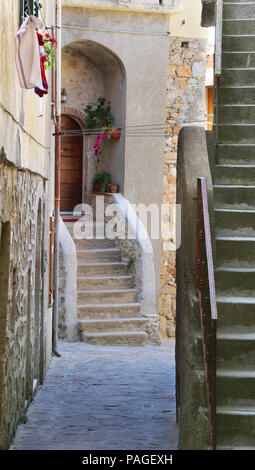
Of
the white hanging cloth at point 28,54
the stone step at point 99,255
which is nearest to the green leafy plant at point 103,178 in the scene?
the stone step at point 99,255

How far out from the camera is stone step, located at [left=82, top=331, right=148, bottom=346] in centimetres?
1282

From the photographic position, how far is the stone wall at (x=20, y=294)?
579 centimetres

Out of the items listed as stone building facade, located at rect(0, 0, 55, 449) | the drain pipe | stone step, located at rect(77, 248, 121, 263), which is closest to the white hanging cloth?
stone building facade, located at rect(0, 0, 55, 449)

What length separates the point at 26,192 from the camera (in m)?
7.21

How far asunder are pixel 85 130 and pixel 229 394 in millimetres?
12436

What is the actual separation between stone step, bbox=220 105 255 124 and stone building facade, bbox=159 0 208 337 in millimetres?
8971

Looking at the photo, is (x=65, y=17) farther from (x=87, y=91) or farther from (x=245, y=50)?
(x=245, y=50)

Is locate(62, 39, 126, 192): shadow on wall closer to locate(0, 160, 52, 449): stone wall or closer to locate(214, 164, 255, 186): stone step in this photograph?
locate(0, 160, 52, 449): stone wall

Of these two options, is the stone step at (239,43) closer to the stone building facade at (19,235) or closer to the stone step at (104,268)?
the stone building facade at (19,235)

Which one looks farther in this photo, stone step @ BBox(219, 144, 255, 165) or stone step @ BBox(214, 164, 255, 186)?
stone step @ BBox(219, 144, 255, 165)

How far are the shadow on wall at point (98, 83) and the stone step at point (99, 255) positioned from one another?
5.32ft

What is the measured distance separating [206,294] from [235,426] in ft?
2.70

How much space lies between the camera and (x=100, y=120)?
645 inches

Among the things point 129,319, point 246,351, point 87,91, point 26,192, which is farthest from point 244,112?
point 87,91
